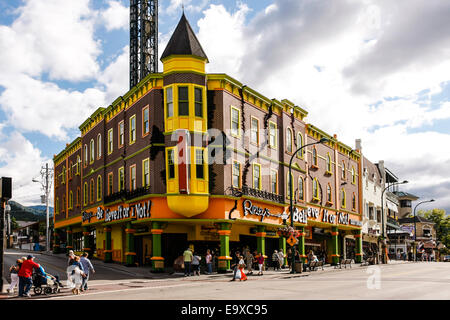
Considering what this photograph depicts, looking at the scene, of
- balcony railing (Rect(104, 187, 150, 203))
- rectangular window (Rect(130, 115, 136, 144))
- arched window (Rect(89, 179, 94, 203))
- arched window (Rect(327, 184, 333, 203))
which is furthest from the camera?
arched window (Rect(327, 184, 333, 203))

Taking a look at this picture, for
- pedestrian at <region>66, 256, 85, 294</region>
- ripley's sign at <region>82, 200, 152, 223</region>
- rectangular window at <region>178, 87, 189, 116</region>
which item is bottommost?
pedestrian at <region>66, 256, 85, 294</region>

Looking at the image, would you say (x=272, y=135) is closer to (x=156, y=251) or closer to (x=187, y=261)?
(x=187, y=261)

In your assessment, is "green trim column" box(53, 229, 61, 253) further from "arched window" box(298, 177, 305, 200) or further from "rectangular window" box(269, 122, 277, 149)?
"rectangular window" box(269, 122, 277, 149)

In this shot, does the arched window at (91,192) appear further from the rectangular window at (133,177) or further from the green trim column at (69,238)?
the green trim column at (69,238)

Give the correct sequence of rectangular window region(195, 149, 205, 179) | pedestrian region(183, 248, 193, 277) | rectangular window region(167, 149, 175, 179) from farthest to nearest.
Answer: rectangular window region(195, 149, 205, 179) → rectangular window region(167, 149, 175, 179) → pedestrian region(183, 248, 193, 277)

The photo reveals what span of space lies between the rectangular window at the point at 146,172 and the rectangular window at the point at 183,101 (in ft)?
14.0

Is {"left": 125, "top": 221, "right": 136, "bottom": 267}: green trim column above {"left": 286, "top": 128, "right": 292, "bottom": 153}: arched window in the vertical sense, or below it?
below

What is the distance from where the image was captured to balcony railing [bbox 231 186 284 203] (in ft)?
110

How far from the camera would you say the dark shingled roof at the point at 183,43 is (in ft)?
106

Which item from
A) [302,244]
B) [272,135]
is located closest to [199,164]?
[272,135]

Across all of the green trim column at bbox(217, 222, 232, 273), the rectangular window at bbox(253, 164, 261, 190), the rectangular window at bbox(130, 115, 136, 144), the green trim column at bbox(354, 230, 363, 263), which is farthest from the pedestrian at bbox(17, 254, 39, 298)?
the green trim column at bbox(354, 230, 363, 263)

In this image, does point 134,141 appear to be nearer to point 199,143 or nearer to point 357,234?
point 199,143

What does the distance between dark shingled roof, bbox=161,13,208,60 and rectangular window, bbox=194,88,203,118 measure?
229cm
